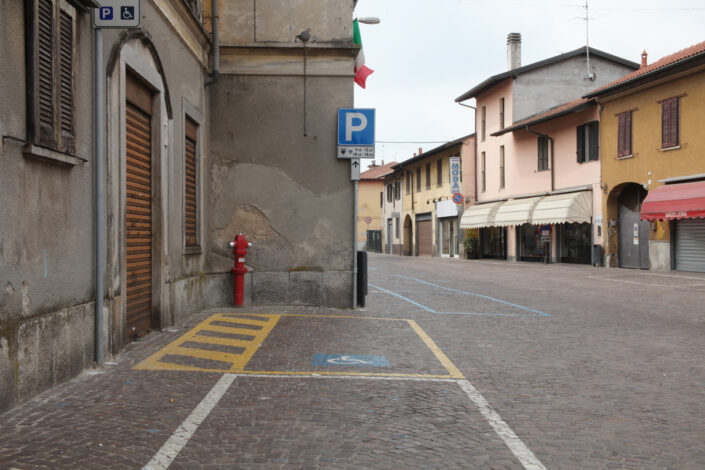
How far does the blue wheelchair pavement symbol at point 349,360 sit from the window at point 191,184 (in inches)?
153

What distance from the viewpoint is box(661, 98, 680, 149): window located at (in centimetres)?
2180

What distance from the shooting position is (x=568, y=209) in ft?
89.0

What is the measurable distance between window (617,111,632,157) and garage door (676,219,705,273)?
11.9ft

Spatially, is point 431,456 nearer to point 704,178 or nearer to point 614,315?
point 614,315

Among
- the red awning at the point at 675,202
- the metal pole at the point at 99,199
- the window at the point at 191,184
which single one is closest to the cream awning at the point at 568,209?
the red awning at the point at 675,202

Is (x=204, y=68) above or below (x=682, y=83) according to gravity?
below

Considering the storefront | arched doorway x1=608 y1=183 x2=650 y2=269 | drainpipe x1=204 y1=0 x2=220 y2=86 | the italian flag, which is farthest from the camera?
arched doorway x1=608 y1=183 x2=650 y2=269

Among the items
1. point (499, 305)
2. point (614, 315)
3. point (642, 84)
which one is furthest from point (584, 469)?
point (642, 84)

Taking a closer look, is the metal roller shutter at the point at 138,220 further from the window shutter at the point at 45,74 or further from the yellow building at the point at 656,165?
the yellow building at the point at 656,165

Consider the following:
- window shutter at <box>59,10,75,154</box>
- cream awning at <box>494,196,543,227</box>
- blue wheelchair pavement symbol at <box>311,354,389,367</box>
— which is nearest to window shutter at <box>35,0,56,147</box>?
window shutter at <box>59,10,75,154</box>

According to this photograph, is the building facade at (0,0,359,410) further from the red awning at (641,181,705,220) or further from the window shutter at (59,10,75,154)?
the red awning at (641,181,705,220)

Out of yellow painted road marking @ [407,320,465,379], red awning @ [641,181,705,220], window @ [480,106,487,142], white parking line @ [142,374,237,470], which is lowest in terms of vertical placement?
yellow painted road marking @ [407,320,465,379]

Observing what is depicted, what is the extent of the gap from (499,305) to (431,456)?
872 cm

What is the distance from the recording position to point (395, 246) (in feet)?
174
